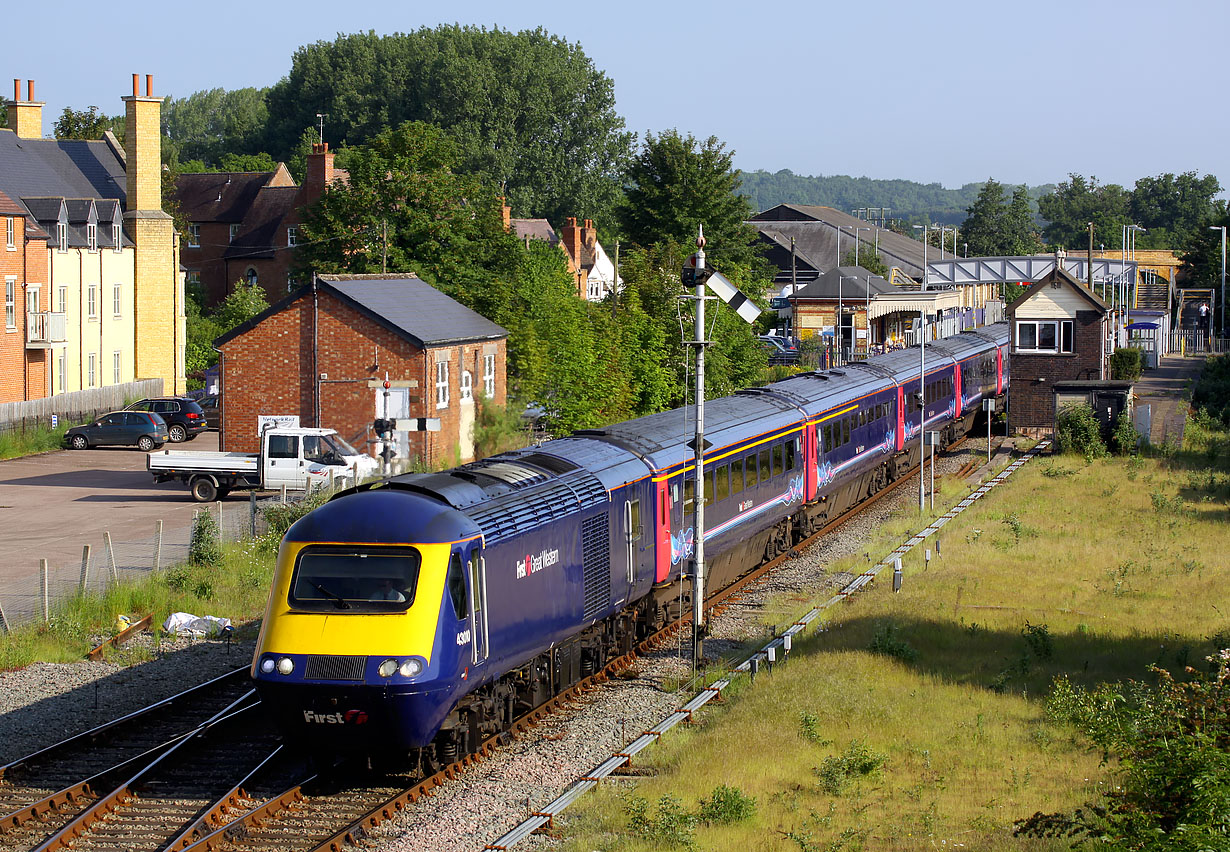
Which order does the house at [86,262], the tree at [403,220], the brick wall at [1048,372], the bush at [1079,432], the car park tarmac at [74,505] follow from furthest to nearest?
the tree at [403,220]
the house at [86,262]
the brick wall at [1048,372]
the bush at [1079,432]
the car park tarmac at [74,505]

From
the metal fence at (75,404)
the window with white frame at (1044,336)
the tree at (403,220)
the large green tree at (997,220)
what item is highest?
the large green tree at (997,220)

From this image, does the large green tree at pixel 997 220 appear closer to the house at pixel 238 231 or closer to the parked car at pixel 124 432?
the house at pixel 238 231

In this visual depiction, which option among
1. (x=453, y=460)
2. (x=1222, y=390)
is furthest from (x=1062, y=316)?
(x=453, y=460)

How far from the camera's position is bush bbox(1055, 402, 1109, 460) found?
41344 mm

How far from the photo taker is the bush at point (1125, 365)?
5778cm

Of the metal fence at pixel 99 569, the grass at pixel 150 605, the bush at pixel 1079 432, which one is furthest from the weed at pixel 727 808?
the bush at pixel 1079 432

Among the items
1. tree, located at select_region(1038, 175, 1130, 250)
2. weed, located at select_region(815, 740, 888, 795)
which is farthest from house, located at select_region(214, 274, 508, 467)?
tree, located at select_region(1038, 175, 1130, 250)

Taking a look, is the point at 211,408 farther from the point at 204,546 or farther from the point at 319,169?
the point at 204,546

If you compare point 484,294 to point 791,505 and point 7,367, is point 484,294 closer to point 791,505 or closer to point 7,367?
point 7,367

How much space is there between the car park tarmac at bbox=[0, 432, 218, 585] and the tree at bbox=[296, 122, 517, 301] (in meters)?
11.0

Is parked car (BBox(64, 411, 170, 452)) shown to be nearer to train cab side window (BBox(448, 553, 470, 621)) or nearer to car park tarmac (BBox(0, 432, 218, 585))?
car park tarmac (BBox(0, 432, 218, 585))

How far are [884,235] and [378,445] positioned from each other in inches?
3499

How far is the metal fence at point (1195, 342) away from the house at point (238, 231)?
183ft

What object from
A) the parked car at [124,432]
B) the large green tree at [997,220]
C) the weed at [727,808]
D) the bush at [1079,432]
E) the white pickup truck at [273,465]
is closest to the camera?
the weed at [727,808]
